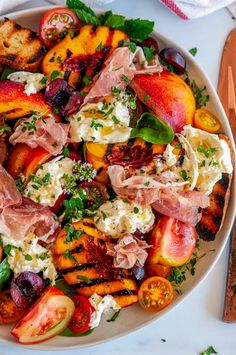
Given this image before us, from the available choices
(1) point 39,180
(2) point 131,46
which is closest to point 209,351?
(1) point 39,180

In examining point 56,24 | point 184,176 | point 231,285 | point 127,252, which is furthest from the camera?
point 231,285

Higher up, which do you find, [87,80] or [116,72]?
[116,72]

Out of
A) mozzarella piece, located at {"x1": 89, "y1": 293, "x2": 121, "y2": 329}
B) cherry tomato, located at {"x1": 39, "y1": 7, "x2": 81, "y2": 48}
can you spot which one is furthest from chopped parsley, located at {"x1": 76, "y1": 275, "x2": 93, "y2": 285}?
cherry tomato, located at {"x1": 39, "y1": 7, "x2": 81, "y2": 48}

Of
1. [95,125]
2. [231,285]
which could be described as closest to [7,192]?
[95,125]

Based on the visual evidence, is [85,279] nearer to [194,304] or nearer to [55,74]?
[194,304]

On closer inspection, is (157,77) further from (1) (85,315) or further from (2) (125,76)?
(1) (85,315)

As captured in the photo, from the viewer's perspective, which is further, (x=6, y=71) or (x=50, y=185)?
(x=6, y=71)

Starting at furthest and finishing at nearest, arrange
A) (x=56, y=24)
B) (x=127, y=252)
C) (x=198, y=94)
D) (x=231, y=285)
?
(x=231, y=285)
(x=198, y=94)
(x=56, y=24)
(x=127, y=252)

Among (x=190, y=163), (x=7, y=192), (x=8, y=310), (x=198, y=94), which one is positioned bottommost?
(x=8, y=310)
